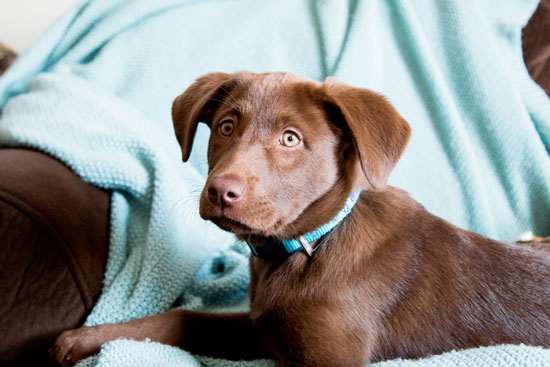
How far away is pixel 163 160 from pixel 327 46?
1.06 meters

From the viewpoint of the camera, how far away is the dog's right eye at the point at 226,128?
1484 millimetres

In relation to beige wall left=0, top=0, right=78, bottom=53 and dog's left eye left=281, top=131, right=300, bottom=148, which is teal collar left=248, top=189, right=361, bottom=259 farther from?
beige wall left=0, top=0, right=78, bottom=53

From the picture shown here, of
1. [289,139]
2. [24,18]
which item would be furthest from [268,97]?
[24,18]

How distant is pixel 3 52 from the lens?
274cm

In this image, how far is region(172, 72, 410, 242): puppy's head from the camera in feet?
4.15

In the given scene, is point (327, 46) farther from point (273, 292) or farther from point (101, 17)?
point (273, 292)

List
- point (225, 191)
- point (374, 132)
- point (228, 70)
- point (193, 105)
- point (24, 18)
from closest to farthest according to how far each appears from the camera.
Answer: point (225, 191), point (374, 132), point (193, 105), point (228, 70), point (24, 18)

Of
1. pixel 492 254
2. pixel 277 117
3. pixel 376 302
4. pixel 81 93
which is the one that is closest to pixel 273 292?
pixel 376 302

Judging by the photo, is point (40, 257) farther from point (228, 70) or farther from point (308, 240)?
point (228, 70)

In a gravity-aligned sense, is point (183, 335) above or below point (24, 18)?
below

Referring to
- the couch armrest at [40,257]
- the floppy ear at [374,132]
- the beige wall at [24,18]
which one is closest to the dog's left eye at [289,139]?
the floppy ear at [374,132]

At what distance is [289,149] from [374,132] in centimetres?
25

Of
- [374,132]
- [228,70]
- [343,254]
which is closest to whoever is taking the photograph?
[374,132]

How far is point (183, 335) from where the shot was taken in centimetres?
160
